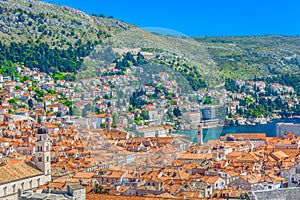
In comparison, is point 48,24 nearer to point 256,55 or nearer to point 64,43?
point 64,43

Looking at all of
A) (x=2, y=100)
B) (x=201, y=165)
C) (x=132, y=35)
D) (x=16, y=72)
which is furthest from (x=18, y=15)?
A: (x=132, y=35)

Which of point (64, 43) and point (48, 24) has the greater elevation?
point (48, 24)

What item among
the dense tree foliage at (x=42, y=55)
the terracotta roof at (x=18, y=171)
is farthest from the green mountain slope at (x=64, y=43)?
the terracotta roof at (x=18, y=171)

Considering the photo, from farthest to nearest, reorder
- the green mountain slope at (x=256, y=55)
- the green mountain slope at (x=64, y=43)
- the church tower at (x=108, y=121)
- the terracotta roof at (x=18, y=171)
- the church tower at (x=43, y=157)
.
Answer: the green mountain slope at (x=256, y=55)
the green mountain slope at (x=64, y=43)
the church tower at (x=43, y=157)
the terracotta roof at (x=18, y=171)
the church tower at (x=108, y=121)

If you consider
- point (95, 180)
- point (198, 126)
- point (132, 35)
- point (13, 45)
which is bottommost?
point (95, 180)

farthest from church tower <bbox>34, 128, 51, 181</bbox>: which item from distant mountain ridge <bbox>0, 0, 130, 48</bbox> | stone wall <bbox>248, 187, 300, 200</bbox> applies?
distant mountain ridge <bbox>0, 0, 130, 48</bbox>

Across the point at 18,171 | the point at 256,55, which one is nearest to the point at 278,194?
the point at 18,171

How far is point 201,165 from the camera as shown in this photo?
17.1 m

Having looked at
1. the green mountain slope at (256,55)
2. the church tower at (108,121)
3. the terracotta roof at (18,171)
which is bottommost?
the terracotta roof at (18,171)

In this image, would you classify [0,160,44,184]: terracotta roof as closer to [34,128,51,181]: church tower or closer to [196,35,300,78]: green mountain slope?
[34,128,51,181]: church tower

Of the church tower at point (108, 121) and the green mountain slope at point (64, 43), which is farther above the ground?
the green mountain slope at point (64, 43)

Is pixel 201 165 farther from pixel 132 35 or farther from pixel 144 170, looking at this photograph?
pixel 132 35

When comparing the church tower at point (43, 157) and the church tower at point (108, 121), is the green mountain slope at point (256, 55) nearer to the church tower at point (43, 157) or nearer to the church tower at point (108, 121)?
the church tower at point (43, 157)

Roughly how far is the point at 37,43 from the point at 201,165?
3998cm
